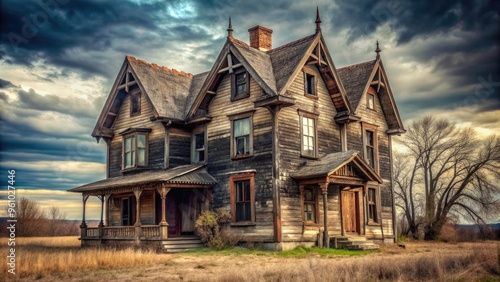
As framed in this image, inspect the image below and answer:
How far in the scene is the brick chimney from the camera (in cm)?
2814

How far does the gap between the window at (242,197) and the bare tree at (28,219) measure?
843 inches

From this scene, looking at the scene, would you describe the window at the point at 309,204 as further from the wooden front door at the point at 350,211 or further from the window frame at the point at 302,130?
the wooden front door at the point at 350,211

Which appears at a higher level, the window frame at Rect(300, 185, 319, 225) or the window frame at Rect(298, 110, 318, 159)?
the window frame at Rect(298, 110, 318, 159)

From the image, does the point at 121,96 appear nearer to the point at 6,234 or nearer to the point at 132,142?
the point at 132,142

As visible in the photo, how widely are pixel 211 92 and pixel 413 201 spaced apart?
77.4ft

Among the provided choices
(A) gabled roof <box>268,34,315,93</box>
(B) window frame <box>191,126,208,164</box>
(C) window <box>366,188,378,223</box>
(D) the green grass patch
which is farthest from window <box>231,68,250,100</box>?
(C) window <box>366,188,378,223</box>

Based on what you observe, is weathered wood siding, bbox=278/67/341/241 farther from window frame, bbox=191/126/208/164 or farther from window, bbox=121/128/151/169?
window, bbox=121/128/151/169

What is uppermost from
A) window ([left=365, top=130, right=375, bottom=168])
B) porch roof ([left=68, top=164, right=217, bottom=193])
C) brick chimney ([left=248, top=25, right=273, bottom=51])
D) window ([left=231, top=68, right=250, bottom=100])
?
brick chimney ([left=248, top=25, right=273, bottom=51])

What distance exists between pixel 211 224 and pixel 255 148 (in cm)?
415

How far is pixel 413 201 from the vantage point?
42219mm

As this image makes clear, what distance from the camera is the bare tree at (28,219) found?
1530 inches

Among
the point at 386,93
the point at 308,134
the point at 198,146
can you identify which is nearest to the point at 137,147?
the point at 198,146

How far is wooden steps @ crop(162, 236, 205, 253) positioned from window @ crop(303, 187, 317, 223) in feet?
17.2

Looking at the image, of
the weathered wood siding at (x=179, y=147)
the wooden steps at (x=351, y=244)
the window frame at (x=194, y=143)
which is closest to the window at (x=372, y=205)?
the wooden steps at (x=351, y=244)
